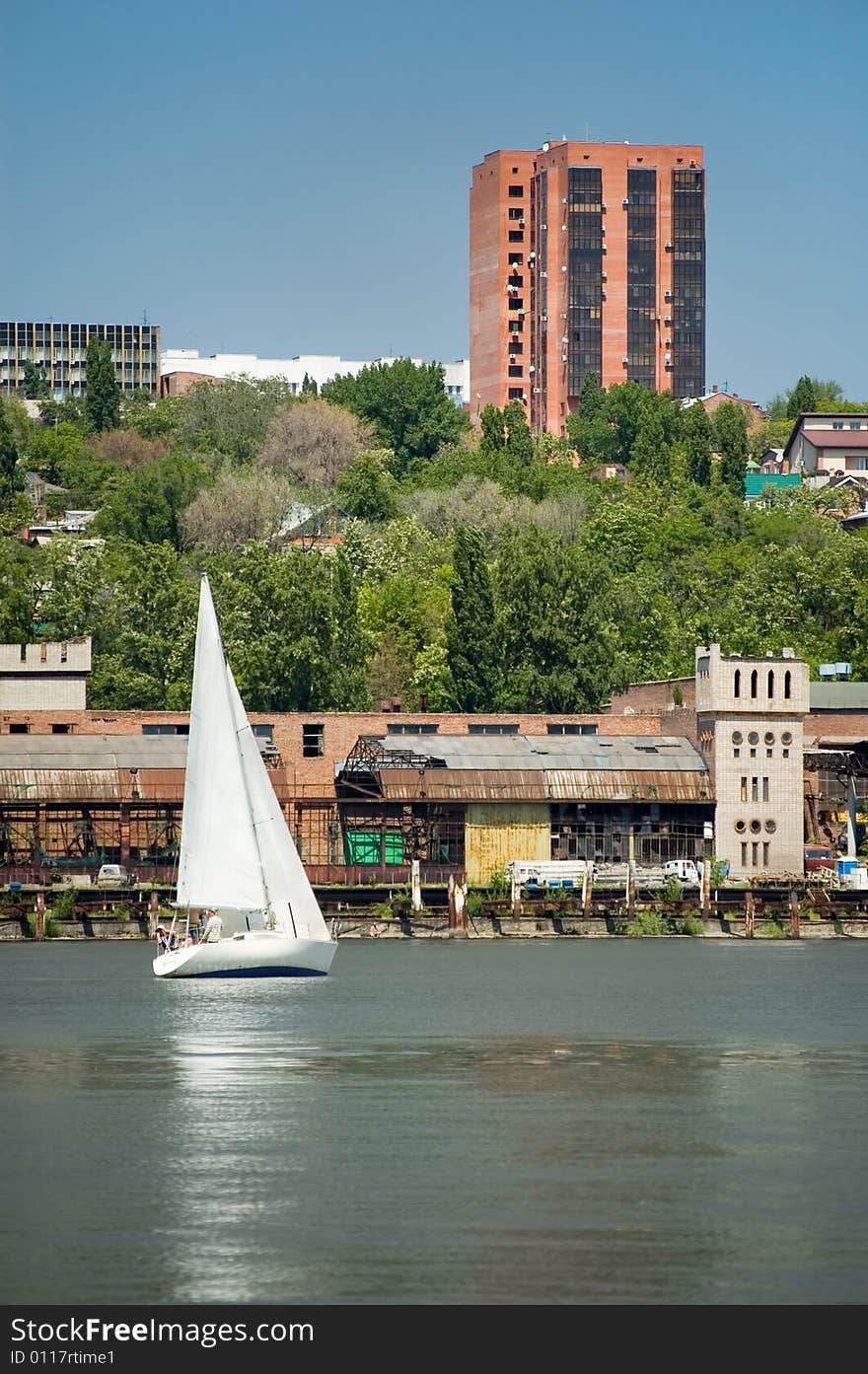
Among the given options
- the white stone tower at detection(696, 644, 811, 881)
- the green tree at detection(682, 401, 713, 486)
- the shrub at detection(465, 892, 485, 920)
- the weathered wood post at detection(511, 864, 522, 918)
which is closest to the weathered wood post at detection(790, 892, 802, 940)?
the white stone tower at detection(696, 644, 811, 881)

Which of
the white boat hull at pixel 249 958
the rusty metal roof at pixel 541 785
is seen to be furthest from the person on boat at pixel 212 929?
the rusty metal roof at pixel 541 785

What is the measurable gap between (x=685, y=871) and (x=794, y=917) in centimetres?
951

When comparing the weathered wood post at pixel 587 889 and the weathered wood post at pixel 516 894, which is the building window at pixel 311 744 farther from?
the weathered wood post at pixel 587 889

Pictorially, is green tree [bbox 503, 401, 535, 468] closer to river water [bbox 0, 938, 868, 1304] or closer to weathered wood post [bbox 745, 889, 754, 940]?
weathered wood post [bbox 745, 889, 754, 940]

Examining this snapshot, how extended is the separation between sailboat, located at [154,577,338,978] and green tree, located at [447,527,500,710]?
149ft

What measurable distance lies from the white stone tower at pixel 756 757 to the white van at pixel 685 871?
318 centimetres

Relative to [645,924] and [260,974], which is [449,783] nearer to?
[645,924]

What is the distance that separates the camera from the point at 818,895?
338ft

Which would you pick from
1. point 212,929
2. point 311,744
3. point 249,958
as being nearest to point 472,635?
point 311,744

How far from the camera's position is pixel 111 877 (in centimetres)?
10194

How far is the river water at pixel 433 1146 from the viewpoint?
3120 cm

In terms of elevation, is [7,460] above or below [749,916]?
above
